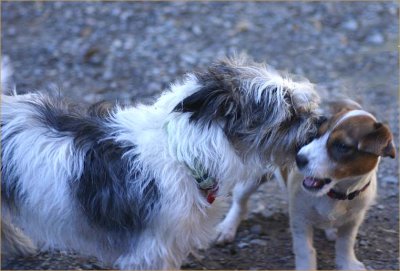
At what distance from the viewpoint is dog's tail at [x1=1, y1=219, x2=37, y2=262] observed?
4535 millimetres

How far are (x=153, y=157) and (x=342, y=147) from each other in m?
1.10

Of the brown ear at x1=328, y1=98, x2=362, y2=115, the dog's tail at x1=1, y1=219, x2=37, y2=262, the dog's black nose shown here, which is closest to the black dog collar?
the dog's black nose

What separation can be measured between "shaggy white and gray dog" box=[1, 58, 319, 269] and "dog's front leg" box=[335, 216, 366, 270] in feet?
2.54

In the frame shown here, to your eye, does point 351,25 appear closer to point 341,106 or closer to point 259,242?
point 341,106

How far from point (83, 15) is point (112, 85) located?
2.17 metres

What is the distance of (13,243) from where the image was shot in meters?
4.57

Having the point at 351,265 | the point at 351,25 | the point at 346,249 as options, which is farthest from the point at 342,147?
the point at 351,25

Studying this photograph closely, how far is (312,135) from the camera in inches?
144

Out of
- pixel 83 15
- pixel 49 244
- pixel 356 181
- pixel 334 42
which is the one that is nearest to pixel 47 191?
pixel 49 244

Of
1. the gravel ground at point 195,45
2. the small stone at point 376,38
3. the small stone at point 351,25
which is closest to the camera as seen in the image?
the gravel ground at point 195,45

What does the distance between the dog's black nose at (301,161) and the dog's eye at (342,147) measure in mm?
241

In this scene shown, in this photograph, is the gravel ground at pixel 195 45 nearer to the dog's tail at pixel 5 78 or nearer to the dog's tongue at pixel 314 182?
the dog's tongue at pixel 314 182

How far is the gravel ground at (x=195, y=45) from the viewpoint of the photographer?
6887mm

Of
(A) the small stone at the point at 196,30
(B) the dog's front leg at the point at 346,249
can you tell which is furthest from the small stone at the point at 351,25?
(B) the dog's front leg at the point at 346,249
